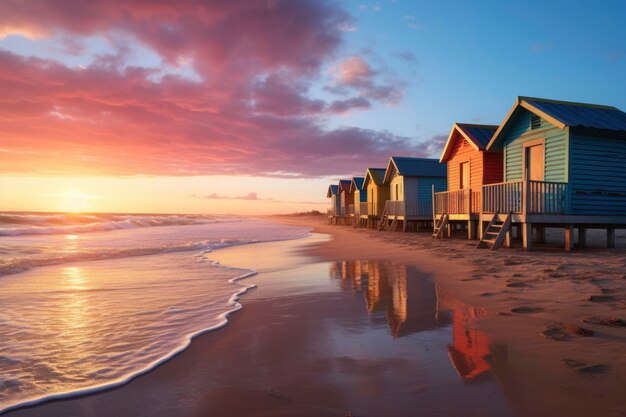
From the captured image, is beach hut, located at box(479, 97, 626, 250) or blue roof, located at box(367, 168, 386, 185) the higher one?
blue roof, located at box(367, 168, 386, 185)

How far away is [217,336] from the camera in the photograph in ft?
16.4

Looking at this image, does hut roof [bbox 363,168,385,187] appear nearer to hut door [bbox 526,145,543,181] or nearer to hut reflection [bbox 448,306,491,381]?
hut door [bbox 526,145,543,181]

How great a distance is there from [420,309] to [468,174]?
607 inches

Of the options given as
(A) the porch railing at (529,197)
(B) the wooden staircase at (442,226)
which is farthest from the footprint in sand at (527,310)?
(B) the wooden staircase at (442,226)

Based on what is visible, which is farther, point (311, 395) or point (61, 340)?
point (61, 340)

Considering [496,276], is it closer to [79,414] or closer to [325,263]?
[325,263]

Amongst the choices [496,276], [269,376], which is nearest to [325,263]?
[496,276]

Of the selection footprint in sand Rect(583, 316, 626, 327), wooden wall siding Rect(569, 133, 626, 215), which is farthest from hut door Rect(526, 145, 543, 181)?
footprint in sand Rect(583, 316, 626, 327)

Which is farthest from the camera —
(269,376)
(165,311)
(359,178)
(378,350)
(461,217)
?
(359,178)

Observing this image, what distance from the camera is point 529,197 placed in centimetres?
1251

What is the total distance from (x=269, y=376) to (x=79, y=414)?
4.99 ft

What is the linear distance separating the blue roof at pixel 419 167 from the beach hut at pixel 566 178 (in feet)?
41.7

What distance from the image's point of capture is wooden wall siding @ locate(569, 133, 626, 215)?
43.7 feet

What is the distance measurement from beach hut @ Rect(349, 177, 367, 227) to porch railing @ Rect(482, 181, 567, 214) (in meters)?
23.3
